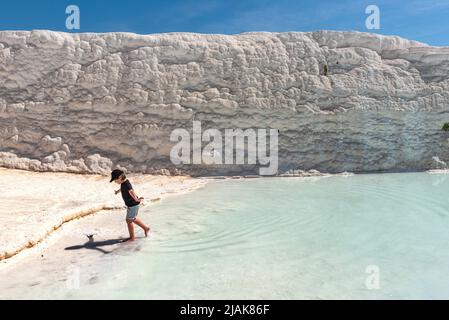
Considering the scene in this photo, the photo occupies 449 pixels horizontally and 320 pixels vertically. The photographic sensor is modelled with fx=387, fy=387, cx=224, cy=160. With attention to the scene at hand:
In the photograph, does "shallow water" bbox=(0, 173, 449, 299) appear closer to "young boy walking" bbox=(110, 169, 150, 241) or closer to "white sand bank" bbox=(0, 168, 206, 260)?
"young boy walking" bbox=(110, 169, 150, 241)

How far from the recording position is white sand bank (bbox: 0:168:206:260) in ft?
16.6

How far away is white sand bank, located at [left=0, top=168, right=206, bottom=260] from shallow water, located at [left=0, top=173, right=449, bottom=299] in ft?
2.63

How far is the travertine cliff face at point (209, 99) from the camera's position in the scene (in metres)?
11.4

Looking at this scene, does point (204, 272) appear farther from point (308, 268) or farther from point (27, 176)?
point (27, 176)

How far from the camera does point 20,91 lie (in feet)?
38.4

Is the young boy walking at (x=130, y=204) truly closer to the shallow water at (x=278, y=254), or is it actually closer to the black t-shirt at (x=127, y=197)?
the black t-shirt at (x=127, y=197)

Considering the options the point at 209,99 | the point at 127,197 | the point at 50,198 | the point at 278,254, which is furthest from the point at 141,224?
the point at 209,99

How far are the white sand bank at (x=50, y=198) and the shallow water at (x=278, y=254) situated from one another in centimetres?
80

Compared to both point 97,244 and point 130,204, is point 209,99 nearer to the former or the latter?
point 130,204

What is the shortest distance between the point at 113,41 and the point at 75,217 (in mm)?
7801

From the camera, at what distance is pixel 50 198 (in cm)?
761

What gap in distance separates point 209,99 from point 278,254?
325 inches

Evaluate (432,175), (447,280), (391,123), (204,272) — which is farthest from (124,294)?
(391,123)

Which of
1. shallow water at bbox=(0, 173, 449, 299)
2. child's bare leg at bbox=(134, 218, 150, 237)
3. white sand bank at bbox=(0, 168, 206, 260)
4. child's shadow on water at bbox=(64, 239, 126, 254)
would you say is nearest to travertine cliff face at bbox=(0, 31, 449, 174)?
white sand bank at bbox=(0, 168, 206, 260)
